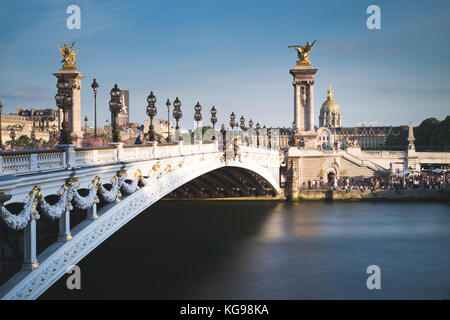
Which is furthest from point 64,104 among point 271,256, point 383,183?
point 383,183

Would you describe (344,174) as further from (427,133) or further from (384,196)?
(427,133)

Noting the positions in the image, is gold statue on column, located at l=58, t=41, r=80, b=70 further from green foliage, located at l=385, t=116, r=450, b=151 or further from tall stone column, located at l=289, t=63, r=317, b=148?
green foliage, located at l=385, t=116, r=450, b=151

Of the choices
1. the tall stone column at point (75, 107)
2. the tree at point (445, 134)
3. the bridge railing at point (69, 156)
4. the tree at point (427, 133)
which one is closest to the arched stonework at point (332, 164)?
the tree at point (445, 134)

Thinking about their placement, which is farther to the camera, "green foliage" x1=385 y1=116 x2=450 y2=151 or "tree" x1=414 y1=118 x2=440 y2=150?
"tree" x1=414 y1=118 x2=440 y2=150

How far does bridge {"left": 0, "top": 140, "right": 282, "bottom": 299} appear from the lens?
12000mm

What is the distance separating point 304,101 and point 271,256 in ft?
130

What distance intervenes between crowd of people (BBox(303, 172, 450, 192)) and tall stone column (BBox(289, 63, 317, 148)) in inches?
264

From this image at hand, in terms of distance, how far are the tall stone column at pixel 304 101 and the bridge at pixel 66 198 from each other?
39.4 meters

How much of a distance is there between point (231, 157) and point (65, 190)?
82.6ft

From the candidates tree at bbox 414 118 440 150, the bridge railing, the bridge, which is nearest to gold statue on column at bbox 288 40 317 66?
tree at bbox 414 118 440 150

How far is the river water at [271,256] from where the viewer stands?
22875 millimetres

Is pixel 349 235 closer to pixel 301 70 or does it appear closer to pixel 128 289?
pixel 128 289

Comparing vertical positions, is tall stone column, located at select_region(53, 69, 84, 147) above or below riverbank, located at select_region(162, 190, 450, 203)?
above

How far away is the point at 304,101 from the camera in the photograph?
67125 mm
